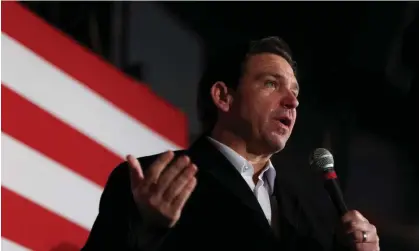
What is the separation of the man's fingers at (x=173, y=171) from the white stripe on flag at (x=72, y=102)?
2.09 feet

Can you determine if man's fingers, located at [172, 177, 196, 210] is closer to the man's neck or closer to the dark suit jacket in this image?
the dark suit jacket

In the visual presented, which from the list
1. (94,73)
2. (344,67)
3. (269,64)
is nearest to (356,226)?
(269,64)

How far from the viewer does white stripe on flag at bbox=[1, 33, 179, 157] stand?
1430 millimetres

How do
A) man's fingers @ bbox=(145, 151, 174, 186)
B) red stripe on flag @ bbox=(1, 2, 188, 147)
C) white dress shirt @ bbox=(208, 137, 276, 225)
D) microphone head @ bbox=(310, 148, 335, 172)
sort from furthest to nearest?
red stripe on flag @ bbox=(1, 2, 188, 147) → white dress shirt @ bbox=(208, 137, 276, 225) → microphone head @ bbox=(310, 148, 335, 172) → man's fingers @ bbox=(145, 151, 174, 186)

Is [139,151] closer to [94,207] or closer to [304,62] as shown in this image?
[94,207]

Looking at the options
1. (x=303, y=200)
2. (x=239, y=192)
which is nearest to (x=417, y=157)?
(x=303, y=200)

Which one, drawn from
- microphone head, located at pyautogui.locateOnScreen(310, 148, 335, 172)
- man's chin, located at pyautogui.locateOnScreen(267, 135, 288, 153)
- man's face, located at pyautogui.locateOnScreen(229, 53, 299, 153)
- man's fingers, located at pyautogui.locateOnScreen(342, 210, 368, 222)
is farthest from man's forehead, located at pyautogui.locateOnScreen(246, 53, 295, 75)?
man's fingers, located at pyautogui.locateOnScreen(342, 210, 368, 222)

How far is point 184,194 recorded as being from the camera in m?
0.88

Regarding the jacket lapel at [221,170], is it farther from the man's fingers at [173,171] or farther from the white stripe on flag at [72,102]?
the white stripe on flag at [72,102]

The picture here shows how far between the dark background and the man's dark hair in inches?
10.1

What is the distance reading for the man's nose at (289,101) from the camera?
115 cm

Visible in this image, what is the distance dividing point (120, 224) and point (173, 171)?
0.12 metres

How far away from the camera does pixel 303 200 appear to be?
1155mm

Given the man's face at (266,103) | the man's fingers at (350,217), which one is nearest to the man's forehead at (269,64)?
the man's face at (266,103)
